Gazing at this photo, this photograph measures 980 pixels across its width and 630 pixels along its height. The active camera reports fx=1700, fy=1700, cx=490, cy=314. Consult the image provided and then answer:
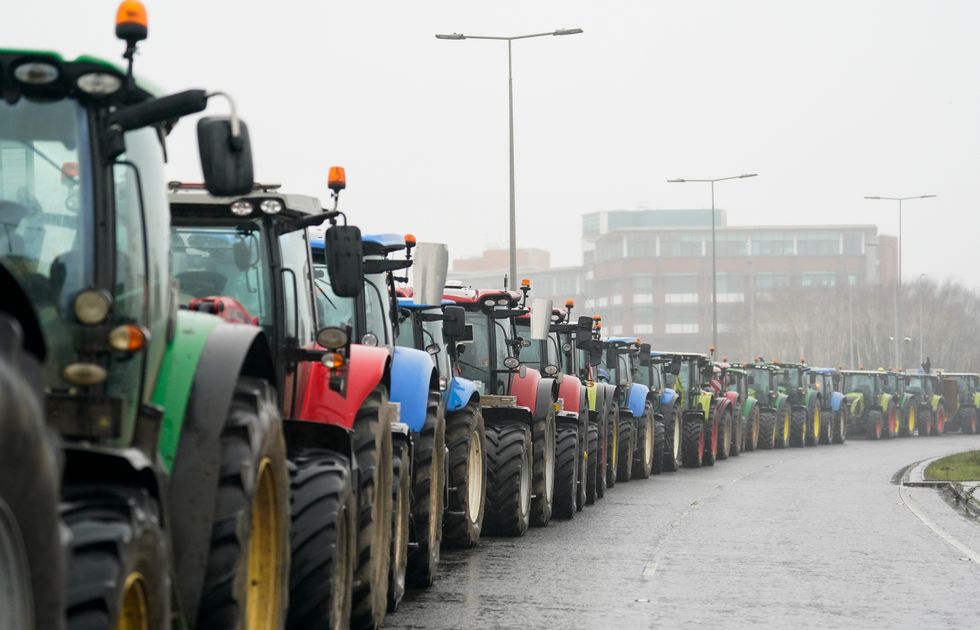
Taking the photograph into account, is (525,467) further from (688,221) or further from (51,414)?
(688,221)

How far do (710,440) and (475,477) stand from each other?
66.4 feet

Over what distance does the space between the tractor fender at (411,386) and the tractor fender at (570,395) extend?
8608mm

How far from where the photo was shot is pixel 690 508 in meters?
21.0

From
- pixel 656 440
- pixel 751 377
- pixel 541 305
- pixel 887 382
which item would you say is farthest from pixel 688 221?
pixel 541 305

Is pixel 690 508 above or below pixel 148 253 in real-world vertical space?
below

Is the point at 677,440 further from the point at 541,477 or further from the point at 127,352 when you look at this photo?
the point at 127,352

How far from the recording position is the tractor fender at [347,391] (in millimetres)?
9094

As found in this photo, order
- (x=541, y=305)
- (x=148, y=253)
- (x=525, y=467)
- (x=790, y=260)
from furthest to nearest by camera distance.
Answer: (x=790, y=260)
(x=541, y=305)
(x=525, y=467)
(x=148, y=253)

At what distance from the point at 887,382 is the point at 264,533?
57.5 metres

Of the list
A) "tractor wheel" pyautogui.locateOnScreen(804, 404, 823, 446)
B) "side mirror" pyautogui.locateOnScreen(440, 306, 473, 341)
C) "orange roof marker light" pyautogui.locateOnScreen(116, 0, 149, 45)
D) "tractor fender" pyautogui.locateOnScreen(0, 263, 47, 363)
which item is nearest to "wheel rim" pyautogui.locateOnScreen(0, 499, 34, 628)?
"tractor fender" pyautogui.locateOnScreen(0, 263, 47, 363)

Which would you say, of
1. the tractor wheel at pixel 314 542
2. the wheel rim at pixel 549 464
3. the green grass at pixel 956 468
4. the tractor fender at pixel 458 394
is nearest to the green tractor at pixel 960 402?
the green grass at pixel 956 468

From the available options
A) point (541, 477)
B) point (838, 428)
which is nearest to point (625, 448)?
point (541, 477)

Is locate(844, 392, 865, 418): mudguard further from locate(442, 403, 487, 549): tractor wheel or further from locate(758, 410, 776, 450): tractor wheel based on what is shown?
locate(442, 403, 487, 549): tractor wheel

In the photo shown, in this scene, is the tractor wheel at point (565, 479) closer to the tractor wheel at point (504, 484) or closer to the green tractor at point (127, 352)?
the tractor wheel at point (504, 484)
